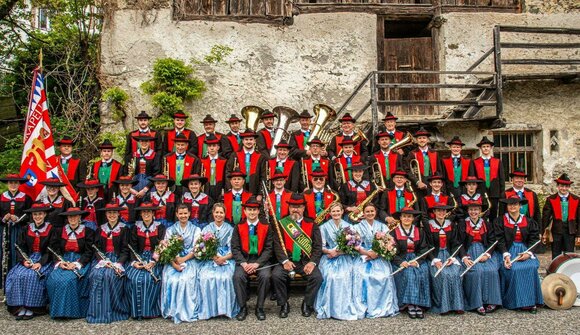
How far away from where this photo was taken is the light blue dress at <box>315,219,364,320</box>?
22.8 feet

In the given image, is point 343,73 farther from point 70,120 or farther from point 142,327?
point 142,327

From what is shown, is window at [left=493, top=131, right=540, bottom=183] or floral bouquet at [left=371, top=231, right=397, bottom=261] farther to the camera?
window at [left=493, top=131, right=540, bottom=183]

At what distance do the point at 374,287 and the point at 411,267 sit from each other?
1.84 ft

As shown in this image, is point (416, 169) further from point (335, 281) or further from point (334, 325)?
point (334, 325)

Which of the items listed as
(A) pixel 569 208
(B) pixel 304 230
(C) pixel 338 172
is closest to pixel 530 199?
(A) pixel 569 208

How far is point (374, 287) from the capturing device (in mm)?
7043

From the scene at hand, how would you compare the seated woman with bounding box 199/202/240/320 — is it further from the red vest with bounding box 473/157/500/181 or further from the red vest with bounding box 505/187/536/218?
the red vest with bounding box 473/157/500/181

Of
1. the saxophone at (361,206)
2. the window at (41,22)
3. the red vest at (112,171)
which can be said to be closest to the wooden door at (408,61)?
the saxophone at (361,206)

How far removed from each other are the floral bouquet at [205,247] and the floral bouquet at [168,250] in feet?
0.72

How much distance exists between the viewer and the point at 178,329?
649cm

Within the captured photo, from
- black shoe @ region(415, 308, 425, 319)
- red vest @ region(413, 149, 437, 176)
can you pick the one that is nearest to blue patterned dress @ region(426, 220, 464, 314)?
black shoe @ region(415, 308, 425, 319)

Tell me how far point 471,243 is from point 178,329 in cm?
414

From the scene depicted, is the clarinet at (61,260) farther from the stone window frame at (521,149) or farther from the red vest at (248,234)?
the stone window frame at (521,149)

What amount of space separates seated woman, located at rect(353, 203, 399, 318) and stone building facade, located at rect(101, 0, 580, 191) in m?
5.43
